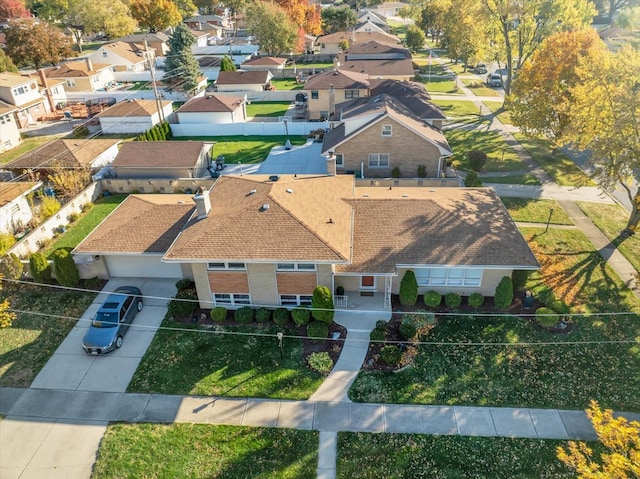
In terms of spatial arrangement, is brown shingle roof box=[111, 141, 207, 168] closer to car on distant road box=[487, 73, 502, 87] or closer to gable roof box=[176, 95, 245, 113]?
gable roof box=[176, 95, 245, 113]

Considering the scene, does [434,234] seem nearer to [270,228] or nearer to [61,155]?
[270,228]

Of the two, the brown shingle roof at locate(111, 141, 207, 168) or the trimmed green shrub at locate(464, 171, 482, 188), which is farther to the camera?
the brown shingle roof at locate(111, 141, 207, 168)

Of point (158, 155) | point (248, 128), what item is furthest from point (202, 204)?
point (248, 128)

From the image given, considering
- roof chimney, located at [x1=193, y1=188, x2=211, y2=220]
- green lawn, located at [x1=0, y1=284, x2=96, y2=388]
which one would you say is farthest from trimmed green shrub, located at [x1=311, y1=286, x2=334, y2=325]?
green lawn, located at [x1=0, y1=284, x2=96, y2=388]

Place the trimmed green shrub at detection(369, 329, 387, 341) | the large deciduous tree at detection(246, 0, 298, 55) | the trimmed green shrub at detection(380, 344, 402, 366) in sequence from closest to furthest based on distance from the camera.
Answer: the trimmed green shrub at detection(380, 344, 402, 366)
the trimmed green shrub at detection(369, 329, 387, 341)
the large deciduous tree at detection(246, 0, 298, 55)

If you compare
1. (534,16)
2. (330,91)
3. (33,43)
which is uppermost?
(33,43)

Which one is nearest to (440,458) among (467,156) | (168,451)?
(168,451)

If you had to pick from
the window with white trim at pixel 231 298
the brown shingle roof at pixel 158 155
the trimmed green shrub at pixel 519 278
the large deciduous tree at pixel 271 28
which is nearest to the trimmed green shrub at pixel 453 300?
the trimmed green shrub at pixel 519 278

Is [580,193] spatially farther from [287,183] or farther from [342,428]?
[342,428]
